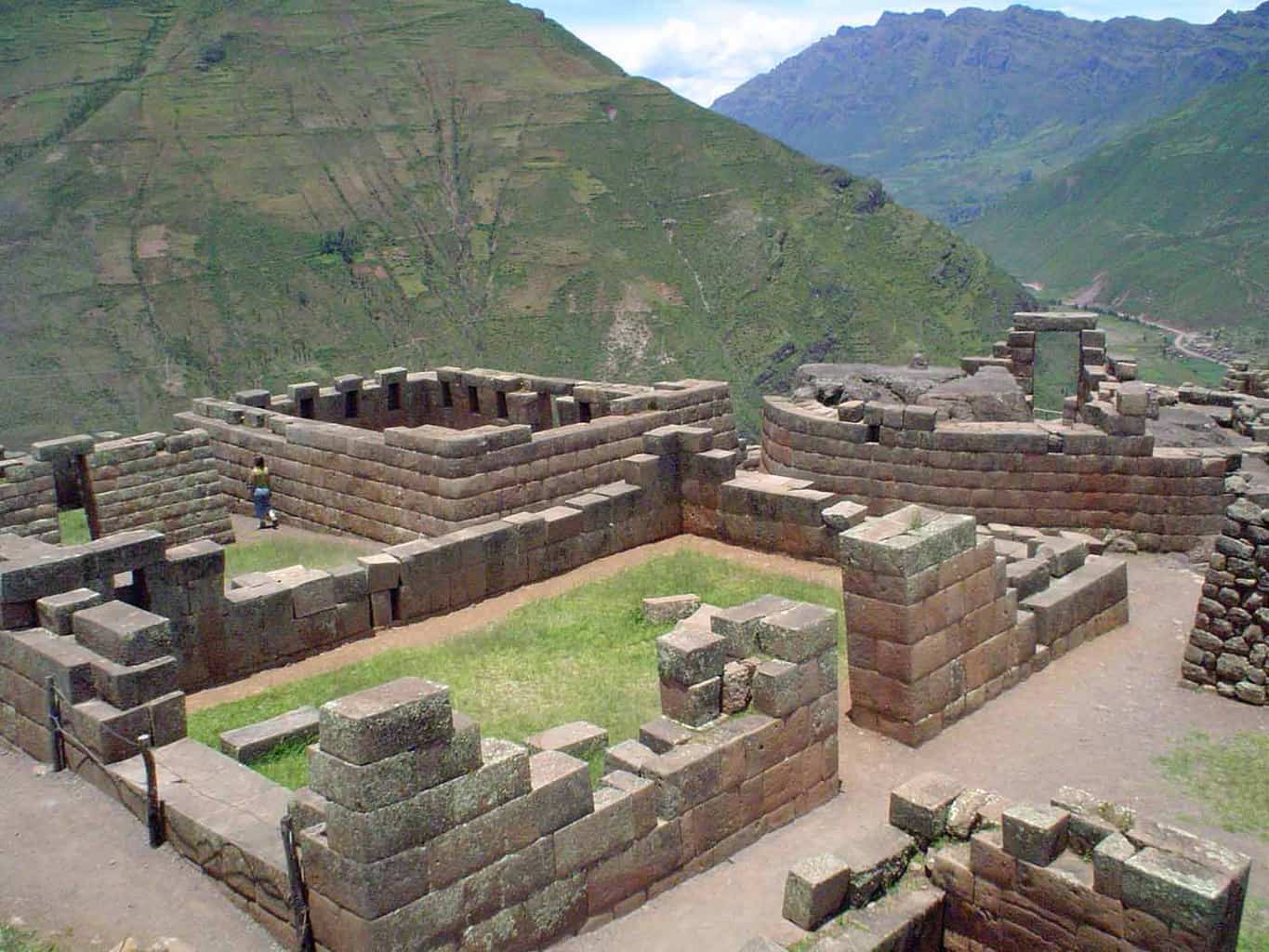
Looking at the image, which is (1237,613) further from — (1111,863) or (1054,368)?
(1054,368)

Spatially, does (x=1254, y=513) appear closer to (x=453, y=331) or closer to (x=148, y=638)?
(x=148, y=638)

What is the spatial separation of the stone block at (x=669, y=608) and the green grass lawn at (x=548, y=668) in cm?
16

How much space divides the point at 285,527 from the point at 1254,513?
50.9ft

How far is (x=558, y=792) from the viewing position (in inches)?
321

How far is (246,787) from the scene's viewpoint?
9.15 meters

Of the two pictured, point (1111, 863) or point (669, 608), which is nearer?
point (1111, 863)

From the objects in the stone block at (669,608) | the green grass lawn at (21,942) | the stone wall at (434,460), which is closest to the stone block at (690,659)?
the stone block at (669,608)

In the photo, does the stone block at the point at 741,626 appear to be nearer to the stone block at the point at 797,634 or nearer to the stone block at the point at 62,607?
the stone block at the point at 797,634

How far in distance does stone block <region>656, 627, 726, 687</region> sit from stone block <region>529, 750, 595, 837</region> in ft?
5.18

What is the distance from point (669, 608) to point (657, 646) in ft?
14.1

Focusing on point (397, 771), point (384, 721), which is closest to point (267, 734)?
point (397, 771)

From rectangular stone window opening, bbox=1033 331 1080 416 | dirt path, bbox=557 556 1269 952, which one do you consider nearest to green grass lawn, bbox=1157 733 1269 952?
dirt path, bbox=557 556 1269 952

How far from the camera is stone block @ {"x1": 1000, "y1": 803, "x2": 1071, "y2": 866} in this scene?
842cm

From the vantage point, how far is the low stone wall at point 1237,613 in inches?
493
